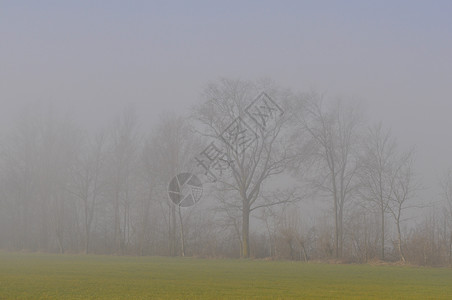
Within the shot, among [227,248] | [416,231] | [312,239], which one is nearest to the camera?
[416,231]

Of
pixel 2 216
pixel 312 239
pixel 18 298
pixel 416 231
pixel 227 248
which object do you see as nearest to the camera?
pixel 18 298

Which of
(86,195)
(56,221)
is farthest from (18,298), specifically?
(56,221)

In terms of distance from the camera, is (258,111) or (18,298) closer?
(18,298)

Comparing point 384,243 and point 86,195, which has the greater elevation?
point 86,195

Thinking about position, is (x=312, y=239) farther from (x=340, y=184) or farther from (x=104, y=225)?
(x=104, y=225)

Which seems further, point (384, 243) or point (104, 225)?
point (104, 225)

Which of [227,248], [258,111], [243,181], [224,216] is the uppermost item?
[258,111]

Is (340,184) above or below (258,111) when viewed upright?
below

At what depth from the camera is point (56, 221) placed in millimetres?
46156

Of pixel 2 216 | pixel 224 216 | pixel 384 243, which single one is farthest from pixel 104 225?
pixel 384 243

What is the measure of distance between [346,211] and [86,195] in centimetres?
2248

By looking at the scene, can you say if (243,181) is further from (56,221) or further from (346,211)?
(56,221)

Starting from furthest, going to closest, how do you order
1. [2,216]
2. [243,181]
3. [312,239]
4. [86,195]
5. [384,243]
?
[2,216], [86,195], [243,181], [312,239], [384,243]

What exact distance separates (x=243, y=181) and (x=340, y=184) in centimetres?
659
